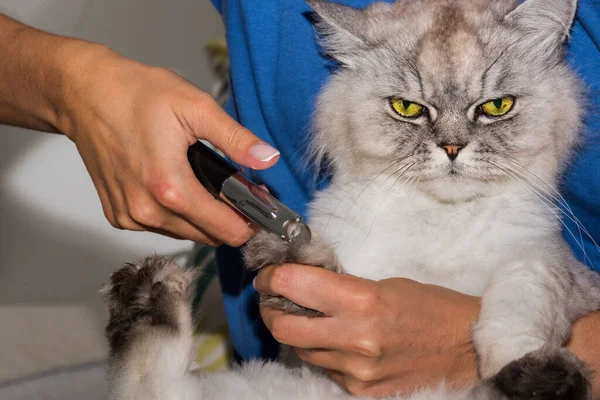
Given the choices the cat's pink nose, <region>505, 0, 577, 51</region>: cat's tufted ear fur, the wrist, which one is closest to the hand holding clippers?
the wrist

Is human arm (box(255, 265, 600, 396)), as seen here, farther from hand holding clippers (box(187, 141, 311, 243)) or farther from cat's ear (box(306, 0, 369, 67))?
cat's ear (box(306, 0, 369, 67))

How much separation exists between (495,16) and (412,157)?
1.22ft

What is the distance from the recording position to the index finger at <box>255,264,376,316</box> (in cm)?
116

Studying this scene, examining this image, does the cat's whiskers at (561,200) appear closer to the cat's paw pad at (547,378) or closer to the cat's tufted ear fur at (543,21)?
the cat's tufted ear fur at (543,21)

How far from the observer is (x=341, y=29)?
4.66 ft

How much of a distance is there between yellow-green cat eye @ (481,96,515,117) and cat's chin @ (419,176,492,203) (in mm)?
157

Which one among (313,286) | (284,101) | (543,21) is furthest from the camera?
(284,101)

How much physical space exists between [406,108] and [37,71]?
84 cm

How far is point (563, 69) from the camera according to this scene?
1416 millimetres

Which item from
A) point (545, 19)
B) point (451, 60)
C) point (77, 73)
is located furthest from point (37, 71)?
point (545, 19)

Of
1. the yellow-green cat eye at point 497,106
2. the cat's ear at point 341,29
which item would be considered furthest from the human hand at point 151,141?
the yellow-green cat eye at point 497,106

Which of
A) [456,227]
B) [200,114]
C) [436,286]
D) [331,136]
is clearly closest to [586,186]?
[456,227]

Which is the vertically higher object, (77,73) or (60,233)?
(77,73)

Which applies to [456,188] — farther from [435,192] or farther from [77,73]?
[77,73]
